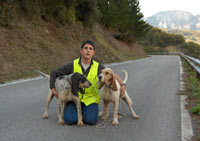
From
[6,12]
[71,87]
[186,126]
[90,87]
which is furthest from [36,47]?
[186,126]

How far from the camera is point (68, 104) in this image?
5.12 meters

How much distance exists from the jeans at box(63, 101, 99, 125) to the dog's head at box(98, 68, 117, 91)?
602 mm

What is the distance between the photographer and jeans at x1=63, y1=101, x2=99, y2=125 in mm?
4914

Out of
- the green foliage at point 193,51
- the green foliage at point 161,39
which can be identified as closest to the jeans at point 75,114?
the green foliage at point 193,51

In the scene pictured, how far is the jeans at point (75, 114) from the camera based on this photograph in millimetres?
4914

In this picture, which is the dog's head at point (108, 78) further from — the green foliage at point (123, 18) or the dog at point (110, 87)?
the green foliage at point (123, 18)

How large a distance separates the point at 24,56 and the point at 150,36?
89593mm

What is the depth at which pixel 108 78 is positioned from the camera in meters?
4.87

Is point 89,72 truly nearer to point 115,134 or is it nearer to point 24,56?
point 115,134

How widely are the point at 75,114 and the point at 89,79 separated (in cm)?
80

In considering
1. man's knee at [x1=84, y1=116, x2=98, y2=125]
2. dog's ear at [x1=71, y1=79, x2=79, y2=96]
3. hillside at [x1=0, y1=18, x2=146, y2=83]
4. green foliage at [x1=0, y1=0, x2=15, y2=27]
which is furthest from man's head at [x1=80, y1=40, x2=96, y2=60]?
green foliage at [x1=0, y1=0, x2=15, y2=27]

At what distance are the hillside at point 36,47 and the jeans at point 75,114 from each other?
6.79m

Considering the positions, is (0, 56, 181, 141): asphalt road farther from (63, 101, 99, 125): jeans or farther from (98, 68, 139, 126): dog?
(98, 68, 139, 126): dog

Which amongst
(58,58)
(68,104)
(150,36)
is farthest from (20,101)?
(150,36)
